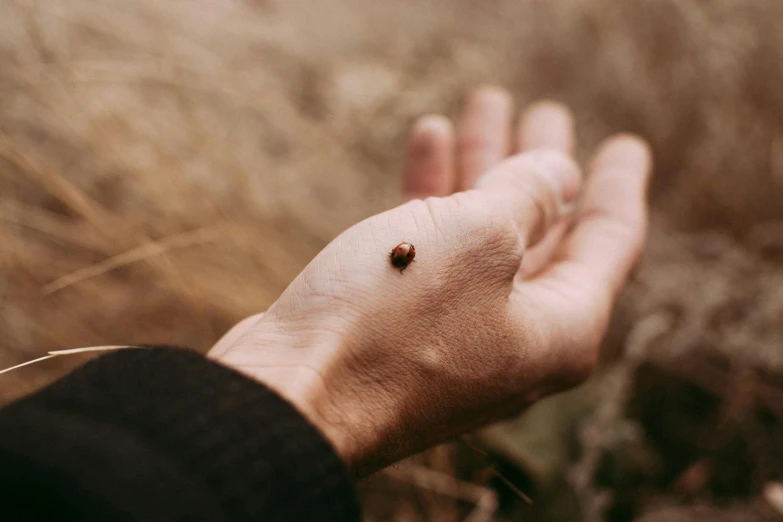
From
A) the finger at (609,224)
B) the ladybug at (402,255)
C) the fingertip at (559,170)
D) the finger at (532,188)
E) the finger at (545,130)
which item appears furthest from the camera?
the finger at (545,130)

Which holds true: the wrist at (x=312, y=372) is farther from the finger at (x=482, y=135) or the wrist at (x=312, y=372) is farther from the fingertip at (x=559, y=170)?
the finger at (x=482, y=135)

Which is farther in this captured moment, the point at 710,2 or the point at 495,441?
the point at 710,2

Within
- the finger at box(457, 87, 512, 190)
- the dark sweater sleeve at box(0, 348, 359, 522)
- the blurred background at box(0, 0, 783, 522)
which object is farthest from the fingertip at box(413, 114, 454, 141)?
the dark sweater sleeve at box(0, 348, 359, 522)

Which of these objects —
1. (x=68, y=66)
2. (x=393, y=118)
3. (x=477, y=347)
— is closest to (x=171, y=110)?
(x=68, y=66)

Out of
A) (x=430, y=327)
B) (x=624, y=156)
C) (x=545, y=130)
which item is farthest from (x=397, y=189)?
(x=430, y=327)

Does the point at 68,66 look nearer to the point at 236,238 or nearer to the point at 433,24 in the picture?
the point at 236,238

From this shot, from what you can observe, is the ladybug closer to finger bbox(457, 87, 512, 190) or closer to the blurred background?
the blurred background

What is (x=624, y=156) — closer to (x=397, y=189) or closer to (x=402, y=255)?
(x=397, y=189)

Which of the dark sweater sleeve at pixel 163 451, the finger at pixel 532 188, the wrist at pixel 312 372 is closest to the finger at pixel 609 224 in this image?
the finger at pixel 532 188
